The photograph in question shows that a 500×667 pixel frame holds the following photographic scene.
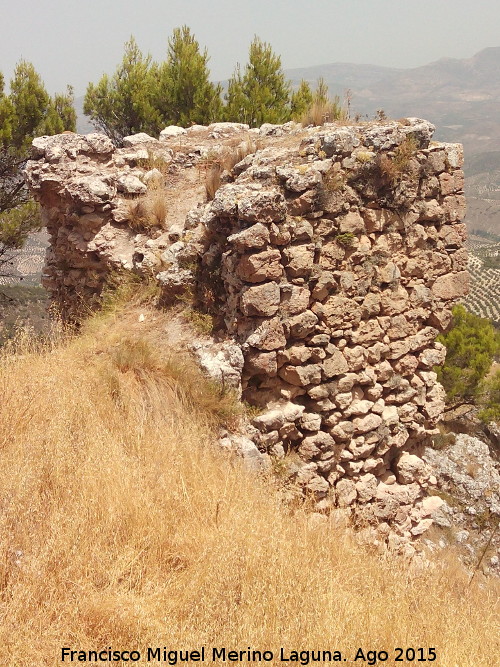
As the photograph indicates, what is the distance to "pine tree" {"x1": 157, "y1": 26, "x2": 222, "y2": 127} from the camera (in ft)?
42.6

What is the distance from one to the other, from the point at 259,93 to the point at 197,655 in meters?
13.2

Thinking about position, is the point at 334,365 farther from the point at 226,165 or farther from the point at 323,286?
the point at 226,165

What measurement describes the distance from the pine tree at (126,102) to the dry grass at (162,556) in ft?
33.9

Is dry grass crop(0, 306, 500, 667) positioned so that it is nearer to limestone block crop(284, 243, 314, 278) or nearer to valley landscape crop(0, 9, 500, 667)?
valley landscape crop(0, 9, 500, 667)

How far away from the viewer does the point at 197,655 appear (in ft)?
8.54

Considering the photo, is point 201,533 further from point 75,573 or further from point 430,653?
point 430,653

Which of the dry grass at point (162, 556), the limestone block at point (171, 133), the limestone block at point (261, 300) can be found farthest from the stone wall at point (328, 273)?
the limestone block at point (171, 133)

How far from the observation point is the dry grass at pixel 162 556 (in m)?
2.72

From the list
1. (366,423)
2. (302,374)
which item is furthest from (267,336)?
(366,423)

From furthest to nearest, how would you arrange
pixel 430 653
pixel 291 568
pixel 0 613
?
pixel 291 568
pixel 430 653
pixel 0 613

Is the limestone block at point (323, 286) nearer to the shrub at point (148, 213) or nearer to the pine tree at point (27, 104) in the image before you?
the shrub at point (148, 213)

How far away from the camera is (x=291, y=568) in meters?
3.19

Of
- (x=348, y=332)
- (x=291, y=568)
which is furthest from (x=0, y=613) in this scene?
(x=348, y=332)

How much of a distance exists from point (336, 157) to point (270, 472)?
315 centimetres
